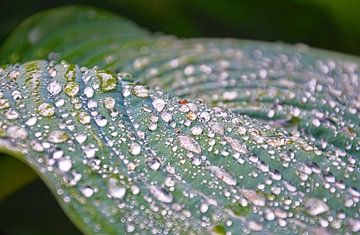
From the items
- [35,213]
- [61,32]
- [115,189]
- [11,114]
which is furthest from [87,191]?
[35,213]

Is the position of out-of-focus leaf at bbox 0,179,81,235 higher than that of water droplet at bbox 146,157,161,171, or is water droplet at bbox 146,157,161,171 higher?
water droplet at bbox 146,157,161,171

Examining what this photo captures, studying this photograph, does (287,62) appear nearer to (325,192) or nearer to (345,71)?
(345,71)

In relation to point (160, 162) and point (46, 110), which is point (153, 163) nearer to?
point (160, 162)

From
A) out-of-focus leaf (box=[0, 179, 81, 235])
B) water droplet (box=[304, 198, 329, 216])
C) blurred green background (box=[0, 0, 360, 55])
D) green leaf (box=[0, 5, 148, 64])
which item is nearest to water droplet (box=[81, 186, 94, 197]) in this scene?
water droplet (box=[304, 198, 329, 216])

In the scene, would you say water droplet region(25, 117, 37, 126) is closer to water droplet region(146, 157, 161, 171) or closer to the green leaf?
water droplet region(146, 157, 161, 171)

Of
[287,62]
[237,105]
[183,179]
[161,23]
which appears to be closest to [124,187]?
[183,179]

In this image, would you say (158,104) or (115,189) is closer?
(115,189)
